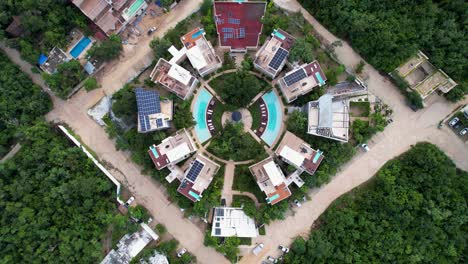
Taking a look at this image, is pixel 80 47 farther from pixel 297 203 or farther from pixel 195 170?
pixel 297 203

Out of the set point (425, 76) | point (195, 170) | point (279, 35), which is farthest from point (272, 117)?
point (425, 76)

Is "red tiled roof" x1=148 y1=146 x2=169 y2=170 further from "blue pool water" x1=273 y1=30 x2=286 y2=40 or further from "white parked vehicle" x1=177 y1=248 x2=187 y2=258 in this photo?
"blue pool water" x1=273 y1=30 x2=286 y2=40

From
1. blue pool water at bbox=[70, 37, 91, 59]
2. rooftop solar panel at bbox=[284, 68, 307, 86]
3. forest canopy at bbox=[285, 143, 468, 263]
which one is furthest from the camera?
blue pool water at bbox=[70, 37, 91, 59]

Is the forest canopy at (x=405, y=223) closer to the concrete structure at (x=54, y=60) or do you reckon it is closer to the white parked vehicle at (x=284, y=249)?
the white parked vehicle at (x=284, y=249)

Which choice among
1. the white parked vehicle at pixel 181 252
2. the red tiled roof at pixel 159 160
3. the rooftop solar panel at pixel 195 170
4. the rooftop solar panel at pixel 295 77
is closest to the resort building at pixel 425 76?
the rooftop solar panel at pixel 295 77

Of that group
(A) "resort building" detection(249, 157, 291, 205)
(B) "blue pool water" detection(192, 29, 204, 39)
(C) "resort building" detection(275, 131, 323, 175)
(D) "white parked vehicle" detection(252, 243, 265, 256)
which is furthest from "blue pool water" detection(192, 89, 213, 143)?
(D) "white parked vehicle" detection(252, 243, 265, 256)

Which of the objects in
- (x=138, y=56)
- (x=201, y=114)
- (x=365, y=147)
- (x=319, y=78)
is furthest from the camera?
(x=138, y=56)

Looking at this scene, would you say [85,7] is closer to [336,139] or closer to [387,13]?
[336,139]
